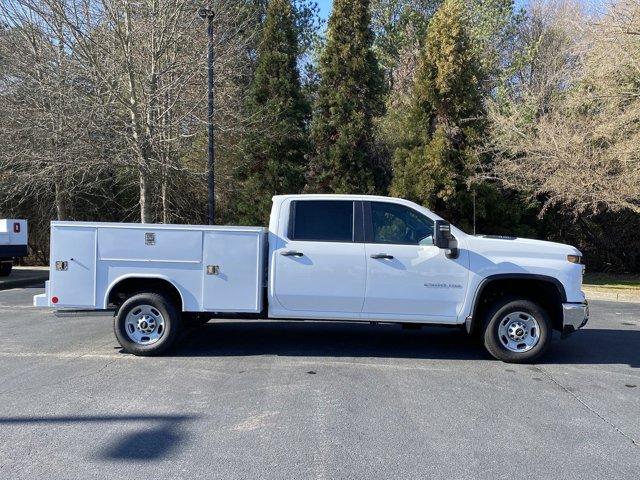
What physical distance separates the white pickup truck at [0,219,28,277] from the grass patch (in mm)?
15597

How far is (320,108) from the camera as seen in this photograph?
19297 millimetres

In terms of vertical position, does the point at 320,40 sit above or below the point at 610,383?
above

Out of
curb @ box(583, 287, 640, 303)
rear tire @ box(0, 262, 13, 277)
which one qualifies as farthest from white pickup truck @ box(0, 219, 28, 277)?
curb @ box(583, 287, 640, 303)

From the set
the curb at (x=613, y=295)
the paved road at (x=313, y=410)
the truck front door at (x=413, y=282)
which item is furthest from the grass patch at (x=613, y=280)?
the truck front door at (x=413, y=282)

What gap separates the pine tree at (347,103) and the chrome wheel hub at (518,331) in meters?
11.3

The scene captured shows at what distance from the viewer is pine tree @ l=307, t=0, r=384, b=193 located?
61.2 feet

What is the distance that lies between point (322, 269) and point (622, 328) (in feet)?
19.6

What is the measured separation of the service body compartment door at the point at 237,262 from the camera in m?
7.44

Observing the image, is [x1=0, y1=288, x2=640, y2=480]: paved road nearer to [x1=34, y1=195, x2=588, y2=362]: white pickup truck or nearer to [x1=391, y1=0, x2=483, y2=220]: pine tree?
[x1=34, y1=195, x2=588, y2=362]: white pickup truck

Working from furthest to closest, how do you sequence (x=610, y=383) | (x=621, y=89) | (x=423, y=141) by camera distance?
(x=423, y=141), (x=621, y=89), (x=610, y=383)

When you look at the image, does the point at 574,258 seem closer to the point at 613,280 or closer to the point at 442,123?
the point at 442,123

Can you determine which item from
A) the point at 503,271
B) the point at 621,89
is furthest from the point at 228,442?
the point at 621,89

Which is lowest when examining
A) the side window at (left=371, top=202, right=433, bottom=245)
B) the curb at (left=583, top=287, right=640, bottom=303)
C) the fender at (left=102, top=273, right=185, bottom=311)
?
the curb at (left=583, top=287, right=640, bottom=303)

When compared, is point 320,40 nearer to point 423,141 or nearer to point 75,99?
point 423,141
